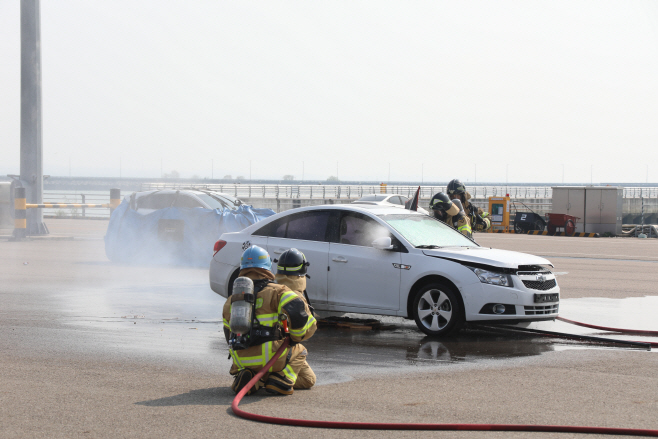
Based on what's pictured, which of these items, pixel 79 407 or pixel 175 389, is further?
pixel 175 389

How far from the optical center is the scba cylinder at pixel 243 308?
562cm

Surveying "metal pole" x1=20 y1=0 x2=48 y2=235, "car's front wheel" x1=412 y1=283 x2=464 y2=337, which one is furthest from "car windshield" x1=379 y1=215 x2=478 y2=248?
"metal pole" x1=20 y1=0 x2=48 y2=235

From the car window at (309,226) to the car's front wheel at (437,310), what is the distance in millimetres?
1484

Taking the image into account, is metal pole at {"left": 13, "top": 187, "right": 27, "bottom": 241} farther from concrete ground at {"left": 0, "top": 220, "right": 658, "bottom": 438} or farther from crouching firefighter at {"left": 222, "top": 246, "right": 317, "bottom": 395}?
crouching firefighter at {"left": 222, "top": 246, "right": 317, "bottom": 395}

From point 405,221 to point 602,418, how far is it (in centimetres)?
457

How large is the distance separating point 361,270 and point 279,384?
321 centimetres

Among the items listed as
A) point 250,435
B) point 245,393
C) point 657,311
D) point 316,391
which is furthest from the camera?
point 657,311

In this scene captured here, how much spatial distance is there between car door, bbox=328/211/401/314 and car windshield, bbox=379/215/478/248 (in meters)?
0.26

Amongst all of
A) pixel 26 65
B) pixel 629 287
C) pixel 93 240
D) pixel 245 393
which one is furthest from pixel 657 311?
pixel 26 65

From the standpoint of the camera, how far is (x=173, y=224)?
16281 mm

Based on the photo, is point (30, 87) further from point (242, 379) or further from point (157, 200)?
point (242, 379)

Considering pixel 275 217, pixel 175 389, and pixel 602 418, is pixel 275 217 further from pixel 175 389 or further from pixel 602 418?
pixel 602 418

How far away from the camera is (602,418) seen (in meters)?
5.22

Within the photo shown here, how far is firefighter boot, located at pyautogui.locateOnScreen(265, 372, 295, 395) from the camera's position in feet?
19.2
